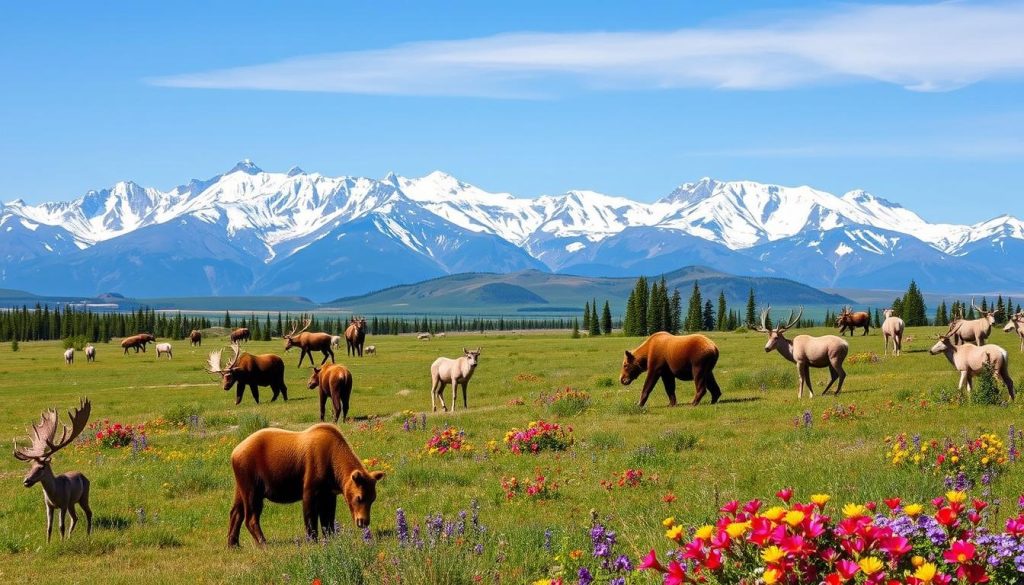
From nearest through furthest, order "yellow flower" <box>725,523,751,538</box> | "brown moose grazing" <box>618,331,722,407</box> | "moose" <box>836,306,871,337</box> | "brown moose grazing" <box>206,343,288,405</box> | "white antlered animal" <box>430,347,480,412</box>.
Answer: "yellow flower" <box>725,523,751,538</box>, "brown moose grazing" <box>618,331,722,407</box>, "white antlered animal" <box>430,347,480,412</box>, "brown moose grazing" <box>206,343,288,405</box>, "moose" <box>836,306,871,337</box>

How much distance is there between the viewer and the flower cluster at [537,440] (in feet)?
Result: 66.8

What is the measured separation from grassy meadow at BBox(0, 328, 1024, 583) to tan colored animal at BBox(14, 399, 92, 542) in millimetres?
447

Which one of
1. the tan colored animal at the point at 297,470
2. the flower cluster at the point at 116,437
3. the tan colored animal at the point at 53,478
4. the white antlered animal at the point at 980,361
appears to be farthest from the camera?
the flower cluster at the point at 116,437

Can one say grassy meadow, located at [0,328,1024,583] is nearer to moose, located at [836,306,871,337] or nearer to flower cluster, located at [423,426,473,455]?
flower cluster, located at [423,426,473,455]

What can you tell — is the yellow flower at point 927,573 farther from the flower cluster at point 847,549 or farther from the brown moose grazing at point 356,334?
the brown moose grazing at point 356,334

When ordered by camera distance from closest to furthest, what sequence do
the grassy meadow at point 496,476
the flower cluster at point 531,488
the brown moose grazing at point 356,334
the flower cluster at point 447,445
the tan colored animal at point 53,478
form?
the grassy meadow at point 496,476, the tan colored animal at point 53,478, the flower cluster at point 531,488, the flower cluster at point 447,445, the brown moose grazing at point 356,334

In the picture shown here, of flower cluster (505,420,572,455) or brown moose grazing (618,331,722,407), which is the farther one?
brown moose grazing (618,331,722,407)

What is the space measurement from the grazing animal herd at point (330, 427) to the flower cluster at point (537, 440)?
13.9ft

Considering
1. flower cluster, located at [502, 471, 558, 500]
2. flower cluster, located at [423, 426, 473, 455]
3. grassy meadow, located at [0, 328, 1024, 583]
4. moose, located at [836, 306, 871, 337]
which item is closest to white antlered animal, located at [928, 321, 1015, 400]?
grassy meadow, located at [0, 328, 1024, 583]

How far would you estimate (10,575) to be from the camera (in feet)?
41.2

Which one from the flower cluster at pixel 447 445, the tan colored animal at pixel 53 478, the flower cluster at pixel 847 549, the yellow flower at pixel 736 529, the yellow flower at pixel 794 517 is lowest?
the flower cluster at pixel 447 445

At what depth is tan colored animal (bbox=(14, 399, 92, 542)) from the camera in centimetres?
1437

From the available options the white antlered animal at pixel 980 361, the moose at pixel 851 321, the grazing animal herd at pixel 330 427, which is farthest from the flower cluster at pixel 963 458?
the moose at pixel 851 321

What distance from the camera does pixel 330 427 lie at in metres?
13.3
